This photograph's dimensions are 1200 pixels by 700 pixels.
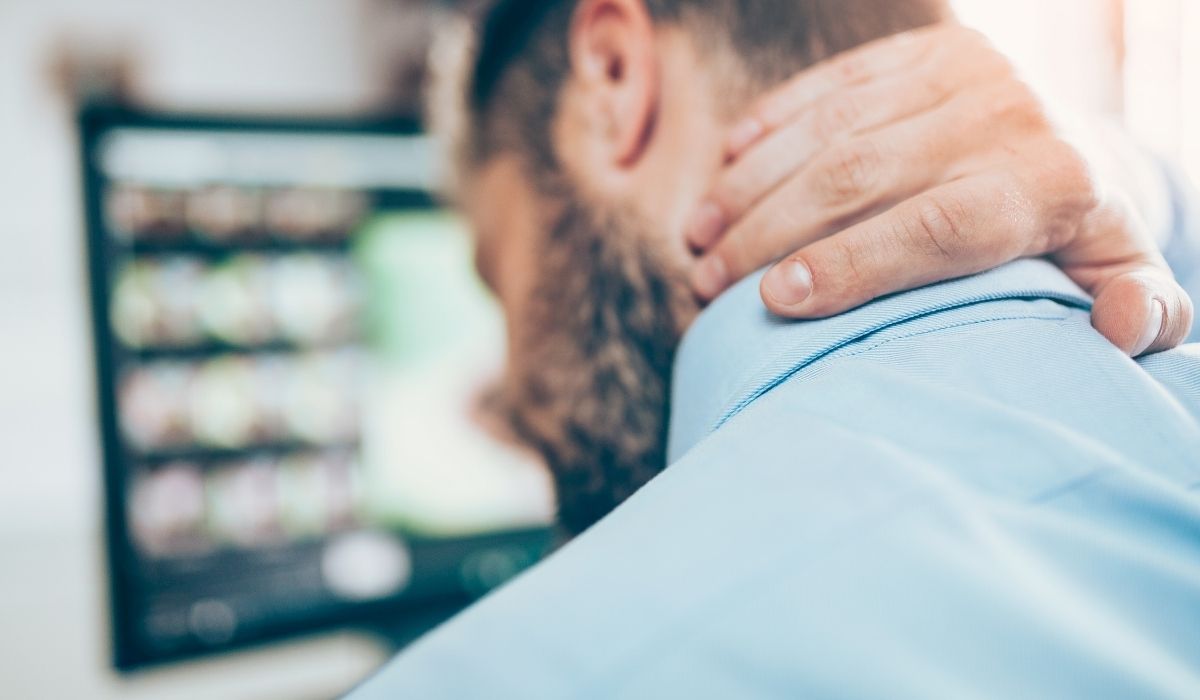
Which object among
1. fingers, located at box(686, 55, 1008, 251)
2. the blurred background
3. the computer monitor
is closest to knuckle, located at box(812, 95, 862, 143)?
fingers, located at box(686, 55, 1008, 251)

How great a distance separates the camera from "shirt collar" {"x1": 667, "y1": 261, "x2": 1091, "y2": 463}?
0.34 m

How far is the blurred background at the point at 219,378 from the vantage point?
0.89 metres

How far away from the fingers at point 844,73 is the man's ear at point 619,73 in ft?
0.23

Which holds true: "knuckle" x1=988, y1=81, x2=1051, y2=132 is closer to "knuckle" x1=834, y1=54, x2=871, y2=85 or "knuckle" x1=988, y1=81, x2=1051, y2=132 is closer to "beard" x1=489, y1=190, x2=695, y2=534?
"knuckle" x1=834, y1=54, x2=871, y2=85

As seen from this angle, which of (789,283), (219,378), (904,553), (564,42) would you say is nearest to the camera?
(904,553)

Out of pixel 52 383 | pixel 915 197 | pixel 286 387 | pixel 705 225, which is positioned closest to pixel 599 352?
pixel 705 225

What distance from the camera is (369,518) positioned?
38.1 inches

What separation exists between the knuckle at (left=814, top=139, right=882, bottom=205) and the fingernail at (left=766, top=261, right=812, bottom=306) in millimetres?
59

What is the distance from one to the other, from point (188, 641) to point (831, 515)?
0.86 meters

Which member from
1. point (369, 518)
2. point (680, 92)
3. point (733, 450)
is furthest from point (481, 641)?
point (369, 518)

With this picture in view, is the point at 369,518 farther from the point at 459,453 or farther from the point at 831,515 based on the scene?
the point at 831,515

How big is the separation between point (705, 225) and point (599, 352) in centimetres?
16

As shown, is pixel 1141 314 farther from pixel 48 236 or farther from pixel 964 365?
pixel 48 236

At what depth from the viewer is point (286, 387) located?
0.95m
